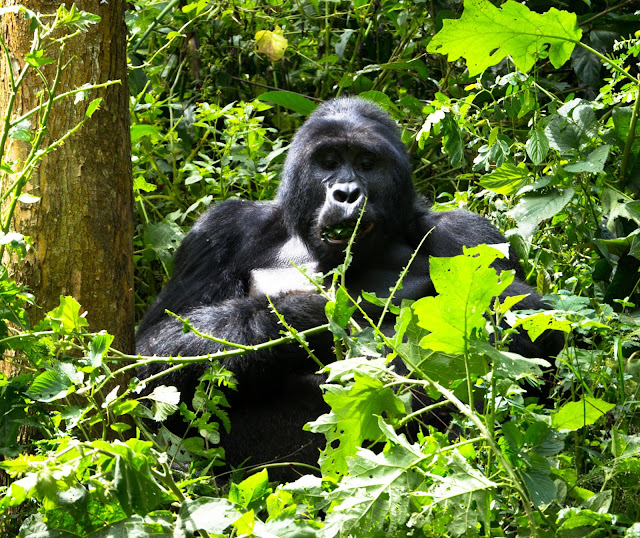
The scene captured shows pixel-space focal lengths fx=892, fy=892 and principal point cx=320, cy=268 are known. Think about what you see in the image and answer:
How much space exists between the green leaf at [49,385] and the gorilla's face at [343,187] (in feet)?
5.20

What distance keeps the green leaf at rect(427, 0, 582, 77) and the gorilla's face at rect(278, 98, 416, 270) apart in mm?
746

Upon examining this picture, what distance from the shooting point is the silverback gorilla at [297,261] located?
325 centimetres

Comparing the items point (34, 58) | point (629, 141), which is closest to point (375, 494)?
point (34, 58)

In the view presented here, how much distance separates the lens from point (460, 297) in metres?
1.82

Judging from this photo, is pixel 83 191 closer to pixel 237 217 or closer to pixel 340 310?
pixel 340 310

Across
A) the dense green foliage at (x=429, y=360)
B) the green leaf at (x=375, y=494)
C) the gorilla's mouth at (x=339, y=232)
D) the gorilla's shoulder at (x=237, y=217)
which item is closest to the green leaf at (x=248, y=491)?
the dense green foliage at (x=429, y=360)

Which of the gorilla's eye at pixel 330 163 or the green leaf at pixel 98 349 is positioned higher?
the green leaf at pixel 98 349

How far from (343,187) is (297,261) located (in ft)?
1.40

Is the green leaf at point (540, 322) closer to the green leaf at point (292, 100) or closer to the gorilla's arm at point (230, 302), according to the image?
the gorilla's arm at point (230, 302)

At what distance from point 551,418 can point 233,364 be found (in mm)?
1439

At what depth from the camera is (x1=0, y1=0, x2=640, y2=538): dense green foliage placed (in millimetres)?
1663

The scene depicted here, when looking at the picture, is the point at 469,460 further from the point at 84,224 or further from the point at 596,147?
the point at 596,147

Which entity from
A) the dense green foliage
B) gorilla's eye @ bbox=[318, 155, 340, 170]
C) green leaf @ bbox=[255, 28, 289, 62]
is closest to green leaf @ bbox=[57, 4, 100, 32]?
the dense green foliage

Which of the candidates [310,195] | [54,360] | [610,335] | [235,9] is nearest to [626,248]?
[610,335]
